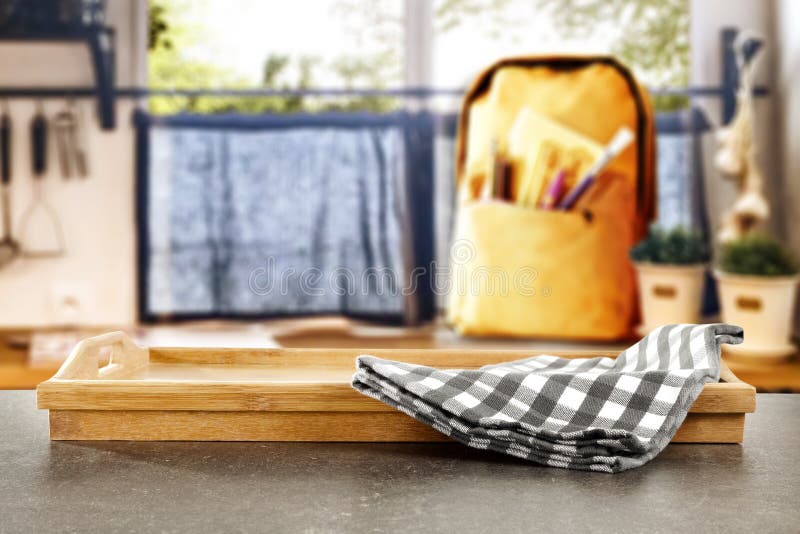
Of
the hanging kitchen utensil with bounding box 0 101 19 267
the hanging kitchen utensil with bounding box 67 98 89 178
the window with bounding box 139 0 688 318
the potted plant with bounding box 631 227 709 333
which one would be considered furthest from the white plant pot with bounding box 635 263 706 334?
the hanging kitchen utensil with bounding box 0 101 19 267

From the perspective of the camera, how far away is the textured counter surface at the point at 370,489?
15.4 inches

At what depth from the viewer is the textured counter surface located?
39 cm

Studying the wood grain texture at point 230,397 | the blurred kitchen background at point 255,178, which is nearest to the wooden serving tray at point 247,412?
the wood grain texture at point 230,397

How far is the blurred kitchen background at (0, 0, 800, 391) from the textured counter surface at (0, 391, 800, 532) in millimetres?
2098

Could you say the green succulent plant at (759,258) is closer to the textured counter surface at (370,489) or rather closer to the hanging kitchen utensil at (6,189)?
the textured counter surface at (370,489)

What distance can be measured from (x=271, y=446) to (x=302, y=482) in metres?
0.07

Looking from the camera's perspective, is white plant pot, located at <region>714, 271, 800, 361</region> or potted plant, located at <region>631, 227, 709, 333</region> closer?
white plant pot, located at <region>714, 271, 800, 361</region>

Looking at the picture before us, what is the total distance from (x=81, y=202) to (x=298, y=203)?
69cm

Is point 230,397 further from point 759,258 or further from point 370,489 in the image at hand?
point 759,258

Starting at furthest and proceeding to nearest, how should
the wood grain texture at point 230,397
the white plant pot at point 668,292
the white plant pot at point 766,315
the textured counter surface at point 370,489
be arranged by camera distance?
the white plant pot at point 668,292
the white plant pot at point 766,315
the wood grain texture at point 230,397
the textured counter surface at point 370,489

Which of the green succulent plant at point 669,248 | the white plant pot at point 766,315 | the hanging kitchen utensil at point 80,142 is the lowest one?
the white plant pot at point 766,315

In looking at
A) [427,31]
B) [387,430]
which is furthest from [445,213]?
[387,430]

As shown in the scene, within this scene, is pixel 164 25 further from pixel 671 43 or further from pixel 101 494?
pixel 101 494

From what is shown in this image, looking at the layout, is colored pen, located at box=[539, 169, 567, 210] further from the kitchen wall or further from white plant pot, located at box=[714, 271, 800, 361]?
the kitchen wall
